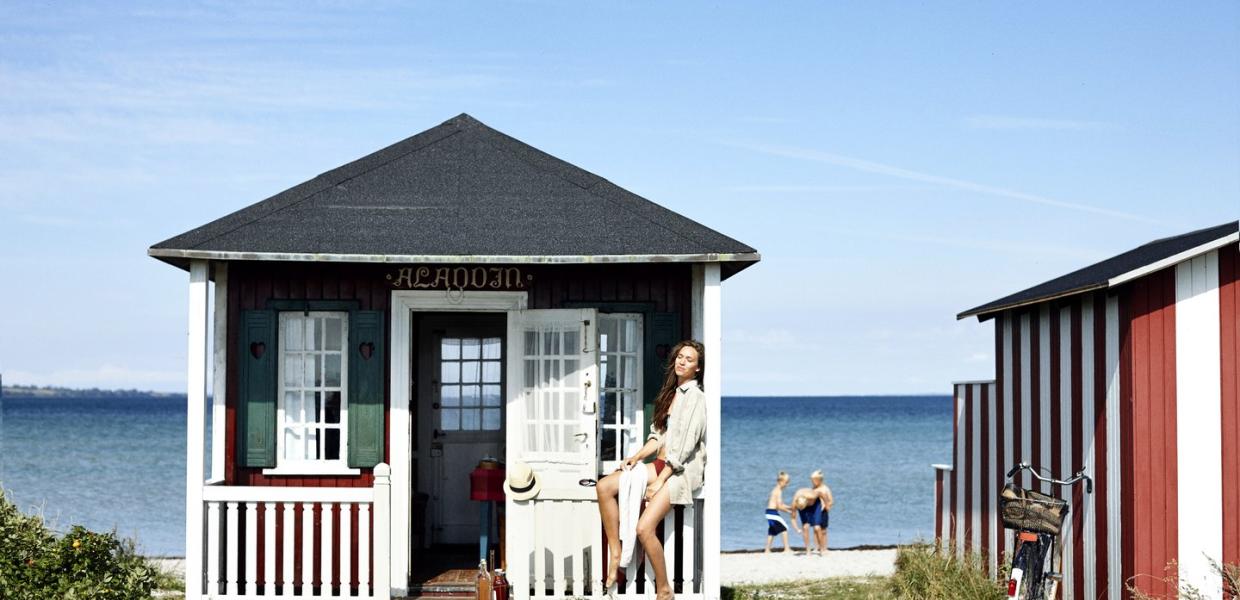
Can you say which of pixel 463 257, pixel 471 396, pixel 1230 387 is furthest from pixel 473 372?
pixel 1230 387

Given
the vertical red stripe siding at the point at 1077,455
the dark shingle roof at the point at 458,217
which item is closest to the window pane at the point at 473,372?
the dark shingle roof at the point at 458,217

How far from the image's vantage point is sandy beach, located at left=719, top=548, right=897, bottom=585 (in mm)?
14969

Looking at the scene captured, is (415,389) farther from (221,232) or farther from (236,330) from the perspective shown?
(221,232)

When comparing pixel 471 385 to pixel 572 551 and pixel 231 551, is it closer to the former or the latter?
pixel 572 551

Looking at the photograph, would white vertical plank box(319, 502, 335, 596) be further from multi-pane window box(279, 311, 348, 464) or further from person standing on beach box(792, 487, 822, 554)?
person standing on beach box(792, 487, 822, 554)

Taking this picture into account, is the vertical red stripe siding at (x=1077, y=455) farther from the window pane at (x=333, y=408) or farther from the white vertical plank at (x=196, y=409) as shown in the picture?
the white vertical plank at (x=196, y=409)

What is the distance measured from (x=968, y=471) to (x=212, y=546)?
713 cm

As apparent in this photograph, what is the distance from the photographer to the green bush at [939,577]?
1116 centimetres

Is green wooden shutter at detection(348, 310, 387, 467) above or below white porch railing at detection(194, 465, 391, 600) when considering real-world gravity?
above

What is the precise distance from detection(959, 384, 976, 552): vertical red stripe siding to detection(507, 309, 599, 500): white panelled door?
4.70 metres

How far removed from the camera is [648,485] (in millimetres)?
9938

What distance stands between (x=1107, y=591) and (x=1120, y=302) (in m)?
2.04

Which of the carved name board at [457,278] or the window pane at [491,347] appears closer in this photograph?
the carved name board at [457,278]

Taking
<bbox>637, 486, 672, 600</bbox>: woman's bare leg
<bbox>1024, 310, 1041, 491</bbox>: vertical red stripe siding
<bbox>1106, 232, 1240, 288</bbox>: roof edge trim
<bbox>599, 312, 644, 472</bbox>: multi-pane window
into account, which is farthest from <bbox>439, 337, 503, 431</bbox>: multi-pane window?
<bbox>1106, 232, 1240, 288</bbox>: roof edge trim
